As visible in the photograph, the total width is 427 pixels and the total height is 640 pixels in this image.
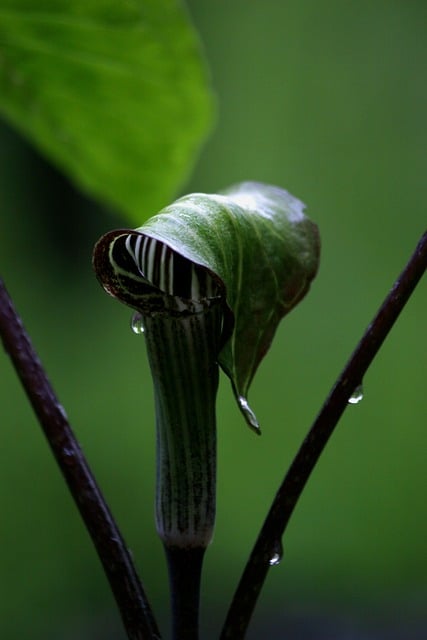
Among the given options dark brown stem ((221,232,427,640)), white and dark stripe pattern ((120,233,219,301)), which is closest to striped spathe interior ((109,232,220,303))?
white and dark stripe pattern ((120,233,219,301))

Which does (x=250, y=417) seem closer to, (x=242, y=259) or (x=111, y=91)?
(x=242, y=259)

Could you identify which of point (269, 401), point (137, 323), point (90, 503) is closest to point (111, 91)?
point (137, 323)

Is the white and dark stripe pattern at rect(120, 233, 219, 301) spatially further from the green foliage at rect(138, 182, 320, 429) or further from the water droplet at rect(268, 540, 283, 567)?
the water droplet at rect(268, 540, 283, 567)

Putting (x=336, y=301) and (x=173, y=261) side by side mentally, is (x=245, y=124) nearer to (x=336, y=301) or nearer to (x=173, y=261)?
(x=336, y=301)

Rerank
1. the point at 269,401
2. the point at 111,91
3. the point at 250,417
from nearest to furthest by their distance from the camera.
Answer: the point at 250,417 < the point at 111,91 < the point at 269,401

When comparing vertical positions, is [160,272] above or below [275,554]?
above

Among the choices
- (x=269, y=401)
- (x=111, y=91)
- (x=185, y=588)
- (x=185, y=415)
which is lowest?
(x=269, y=401)

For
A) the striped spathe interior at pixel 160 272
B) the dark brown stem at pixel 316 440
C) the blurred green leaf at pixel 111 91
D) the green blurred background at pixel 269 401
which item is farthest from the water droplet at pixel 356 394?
the green blurred background at pixel 269 401
